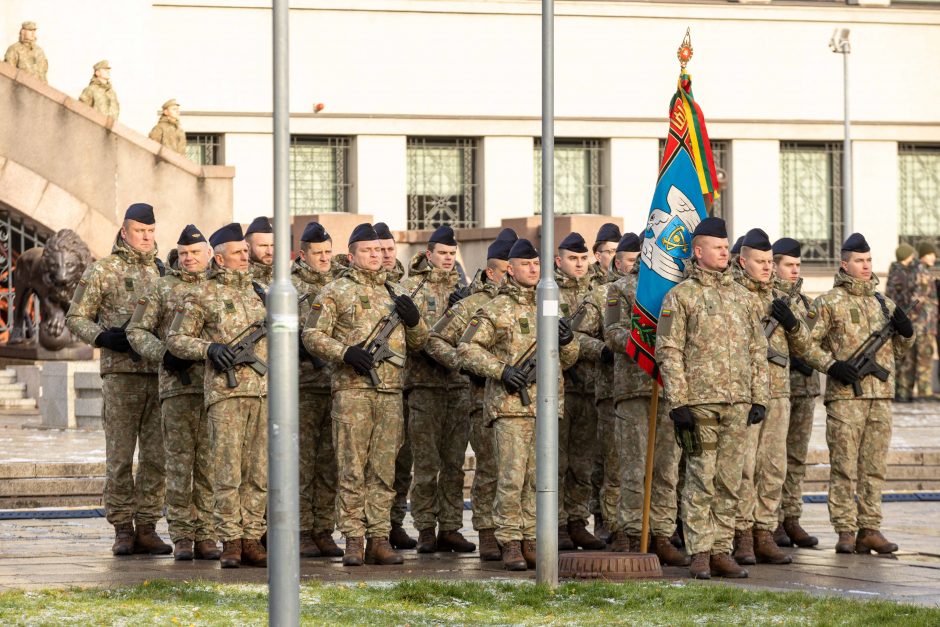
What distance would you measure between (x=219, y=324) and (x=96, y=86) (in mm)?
16966

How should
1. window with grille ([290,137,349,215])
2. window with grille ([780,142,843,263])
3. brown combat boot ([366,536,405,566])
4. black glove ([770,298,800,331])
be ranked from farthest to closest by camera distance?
window with grille ([780,142,843,263])
window with grille ([290,137,349,215])
black glove ([770,298,800,331])
brown combat boot ([366,536,405,566])

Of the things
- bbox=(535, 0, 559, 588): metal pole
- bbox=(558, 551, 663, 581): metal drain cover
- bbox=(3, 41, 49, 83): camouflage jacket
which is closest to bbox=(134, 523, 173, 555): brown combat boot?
bbox=(558, 551, 663, 581): metal drain cover

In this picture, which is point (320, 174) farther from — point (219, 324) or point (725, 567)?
point (725, 567)

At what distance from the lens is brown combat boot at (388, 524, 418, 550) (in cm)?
1448

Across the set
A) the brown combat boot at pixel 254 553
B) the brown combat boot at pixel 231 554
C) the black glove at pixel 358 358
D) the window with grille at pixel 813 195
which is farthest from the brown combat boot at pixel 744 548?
the window with grille at pixel 813 195

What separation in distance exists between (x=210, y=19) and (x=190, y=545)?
76.6ft

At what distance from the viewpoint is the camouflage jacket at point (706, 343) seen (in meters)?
12.7

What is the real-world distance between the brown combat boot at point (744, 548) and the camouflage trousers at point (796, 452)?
1.26m

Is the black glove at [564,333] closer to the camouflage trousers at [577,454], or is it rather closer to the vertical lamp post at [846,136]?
the camouflage trousers at [577,454]

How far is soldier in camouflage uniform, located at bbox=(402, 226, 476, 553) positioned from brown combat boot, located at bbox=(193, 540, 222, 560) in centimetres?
148

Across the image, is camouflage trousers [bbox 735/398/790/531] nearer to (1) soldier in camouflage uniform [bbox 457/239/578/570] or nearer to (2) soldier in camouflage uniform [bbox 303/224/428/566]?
(1) soldier in camouflage uniform [bbox 457/239/578/570]

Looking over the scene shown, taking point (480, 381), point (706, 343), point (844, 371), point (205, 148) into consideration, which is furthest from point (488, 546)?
point (205, 148)

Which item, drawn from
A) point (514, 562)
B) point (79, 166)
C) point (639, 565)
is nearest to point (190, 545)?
point (514, 562)

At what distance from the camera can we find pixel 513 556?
13.0m
